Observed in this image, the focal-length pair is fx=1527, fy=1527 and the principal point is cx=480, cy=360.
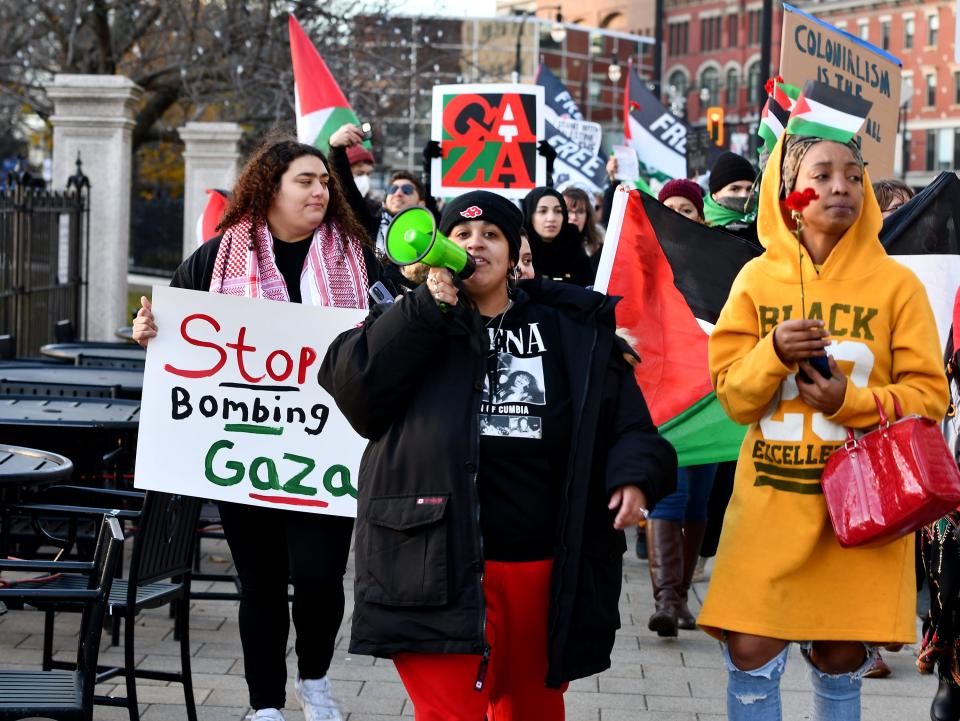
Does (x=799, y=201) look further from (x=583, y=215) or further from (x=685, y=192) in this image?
(x=583, y=215)

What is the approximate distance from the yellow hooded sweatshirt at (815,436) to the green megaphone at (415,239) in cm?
98

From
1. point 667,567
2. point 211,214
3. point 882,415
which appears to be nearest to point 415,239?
point 882,415

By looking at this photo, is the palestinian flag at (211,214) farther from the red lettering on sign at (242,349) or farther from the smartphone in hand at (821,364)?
the smartphone in hand at (821,364)

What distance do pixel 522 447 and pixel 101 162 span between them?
492 inches

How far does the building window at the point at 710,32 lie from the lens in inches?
4402

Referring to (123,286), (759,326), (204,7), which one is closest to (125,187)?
(123,286)

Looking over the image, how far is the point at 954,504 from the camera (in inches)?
152

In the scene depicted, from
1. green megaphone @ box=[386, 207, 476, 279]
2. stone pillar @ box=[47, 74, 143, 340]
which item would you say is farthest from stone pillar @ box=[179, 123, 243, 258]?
green megaphone @ box=[386, 207, 476, 279]

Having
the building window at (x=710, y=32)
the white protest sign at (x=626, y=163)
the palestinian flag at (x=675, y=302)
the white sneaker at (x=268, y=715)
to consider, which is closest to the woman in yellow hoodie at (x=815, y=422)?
the white sneaker at (x=268, y=715)

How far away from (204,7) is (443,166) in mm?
14863

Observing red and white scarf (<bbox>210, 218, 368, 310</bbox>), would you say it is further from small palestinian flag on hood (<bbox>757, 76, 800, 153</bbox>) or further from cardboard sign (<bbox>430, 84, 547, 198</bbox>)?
cardboard sign (<bbox>430, 84, 547, 198</bbox>)

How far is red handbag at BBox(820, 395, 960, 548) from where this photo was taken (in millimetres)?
3822

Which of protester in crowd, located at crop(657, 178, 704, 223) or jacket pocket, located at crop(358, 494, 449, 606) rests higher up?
protester in crowd, located at crop(657, 178, 704, 223)

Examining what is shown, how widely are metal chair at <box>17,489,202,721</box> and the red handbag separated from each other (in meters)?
2.30
